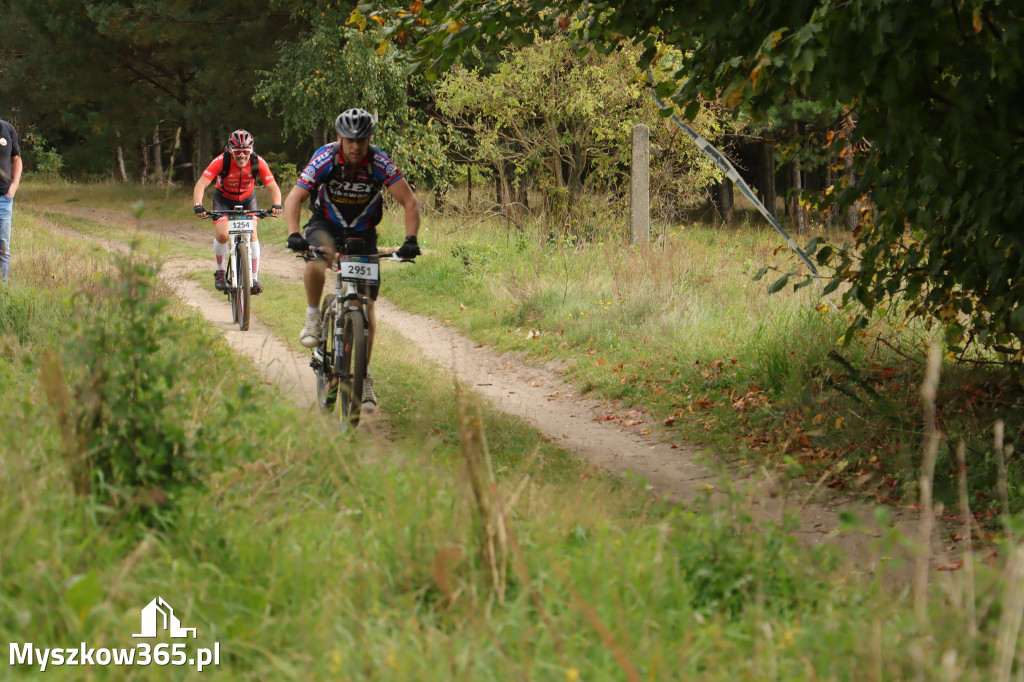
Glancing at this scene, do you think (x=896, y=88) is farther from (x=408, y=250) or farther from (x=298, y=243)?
(x=298, y=243)

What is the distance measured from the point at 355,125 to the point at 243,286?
4.64 metres

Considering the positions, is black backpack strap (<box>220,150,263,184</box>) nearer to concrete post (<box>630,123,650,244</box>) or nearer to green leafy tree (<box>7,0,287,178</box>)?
concrete post (<box>630,123,650,244</box>)

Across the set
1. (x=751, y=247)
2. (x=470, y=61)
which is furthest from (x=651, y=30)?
(x=751, y=247)

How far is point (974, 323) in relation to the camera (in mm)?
5805

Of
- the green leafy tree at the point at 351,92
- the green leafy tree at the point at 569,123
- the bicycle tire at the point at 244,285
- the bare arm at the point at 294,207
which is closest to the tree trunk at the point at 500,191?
the green leafy tree at the point at 569,123

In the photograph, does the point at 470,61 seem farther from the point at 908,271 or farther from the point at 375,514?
the point at 375,514

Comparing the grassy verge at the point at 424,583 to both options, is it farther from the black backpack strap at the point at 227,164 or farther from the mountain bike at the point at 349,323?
the black backpack strap at the point at 227,164

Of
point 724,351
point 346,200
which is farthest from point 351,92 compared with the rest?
point 346,200

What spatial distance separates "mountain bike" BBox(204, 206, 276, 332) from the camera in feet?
33.4

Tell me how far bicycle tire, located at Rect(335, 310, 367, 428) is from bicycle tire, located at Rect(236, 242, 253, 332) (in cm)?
432

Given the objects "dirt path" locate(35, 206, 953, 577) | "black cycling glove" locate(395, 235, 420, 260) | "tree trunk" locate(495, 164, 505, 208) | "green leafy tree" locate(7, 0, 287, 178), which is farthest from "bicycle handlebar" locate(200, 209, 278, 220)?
"green leafy tree" locate(7, 0, 287, 178)

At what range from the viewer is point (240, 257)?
10.3m

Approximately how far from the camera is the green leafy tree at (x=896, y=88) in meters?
4.43

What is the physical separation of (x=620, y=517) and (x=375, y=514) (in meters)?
1.33
